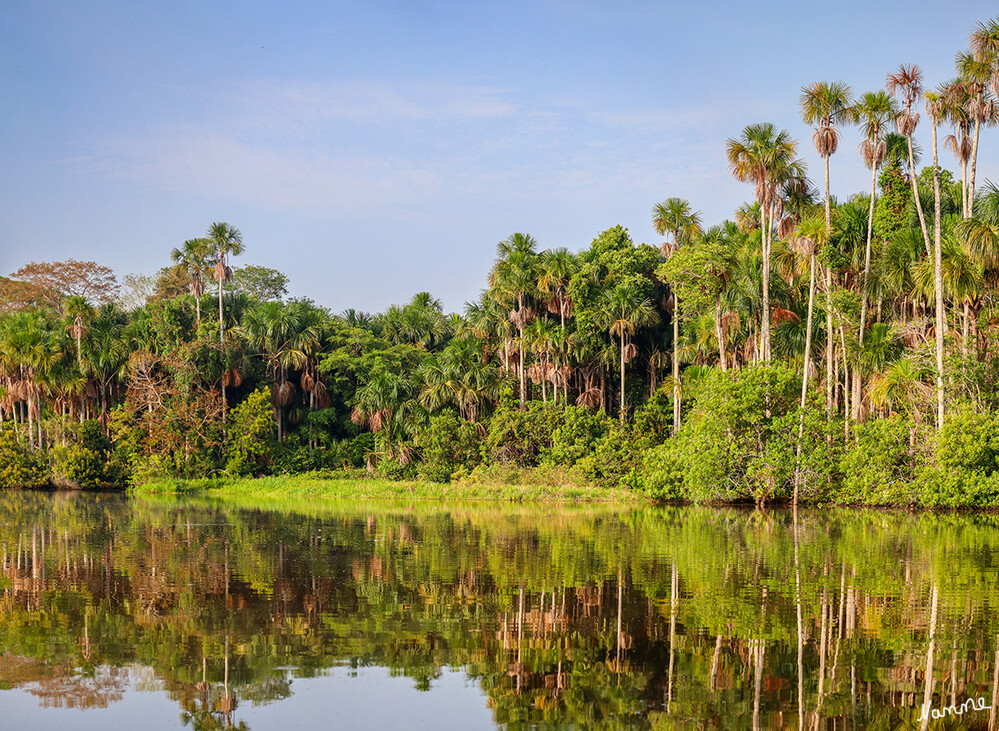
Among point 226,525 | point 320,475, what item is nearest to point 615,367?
point 320,475

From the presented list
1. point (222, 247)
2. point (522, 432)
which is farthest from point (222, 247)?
point (522, 432)

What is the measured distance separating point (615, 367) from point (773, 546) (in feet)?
93.7

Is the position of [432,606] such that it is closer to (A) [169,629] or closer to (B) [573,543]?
(A) [169,629]

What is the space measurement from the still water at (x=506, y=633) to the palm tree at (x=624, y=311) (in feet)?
71.4

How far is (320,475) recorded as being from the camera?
2007 inches

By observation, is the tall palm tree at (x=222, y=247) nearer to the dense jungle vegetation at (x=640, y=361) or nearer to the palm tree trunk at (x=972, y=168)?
the dense jungle vegetation at (x=640, y=361)

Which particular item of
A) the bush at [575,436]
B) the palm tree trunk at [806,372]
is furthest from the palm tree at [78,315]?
the palm tree trunk at [806,372]

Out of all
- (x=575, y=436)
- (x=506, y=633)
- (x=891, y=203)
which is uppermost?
(x=891, y=203)

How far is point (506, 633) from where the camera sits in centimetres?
1286

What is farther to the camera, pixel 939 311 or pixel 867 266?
pixel 867 266

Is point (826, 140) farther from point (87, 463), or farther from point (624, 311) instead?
point (87, 463)

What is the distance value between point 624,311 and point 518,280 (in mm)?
5220

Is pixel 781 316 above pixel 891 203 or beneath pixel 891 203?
beneath

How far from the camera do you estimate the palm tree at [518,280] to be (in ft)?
154
